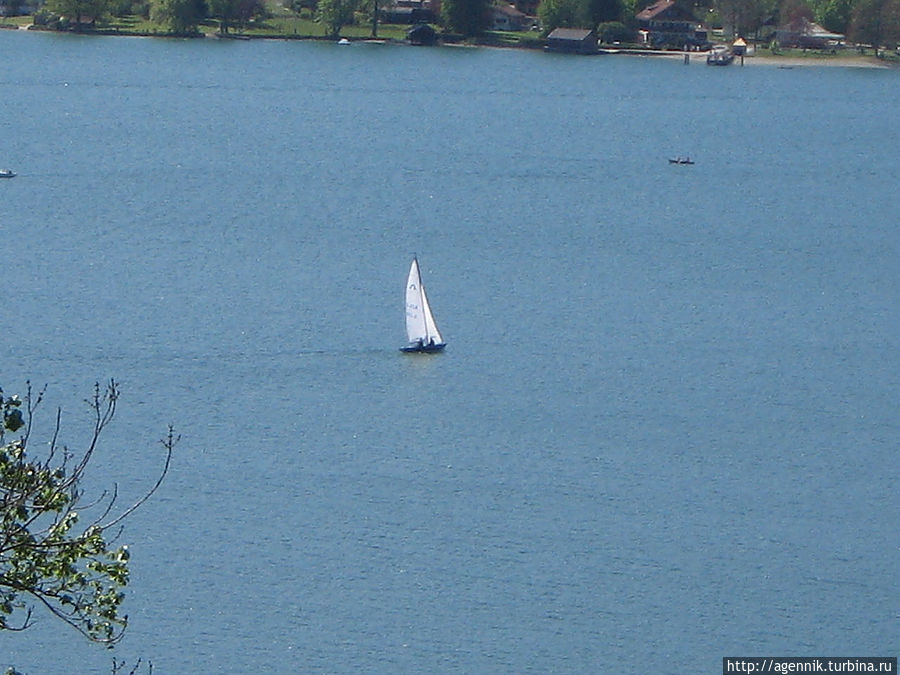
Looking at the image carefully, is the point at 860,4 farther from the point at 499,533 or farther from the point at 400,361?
the point at 499,533

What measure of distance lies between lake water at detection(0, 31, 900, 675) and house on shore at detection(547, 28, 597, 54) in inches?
1619

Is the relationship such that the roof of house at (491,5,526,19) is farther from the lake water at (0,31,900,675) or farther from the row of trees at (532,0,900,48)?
the lake water at (0,31,900,675)

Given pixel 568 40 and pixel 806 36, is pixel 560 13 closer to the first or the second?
pixel 568 40

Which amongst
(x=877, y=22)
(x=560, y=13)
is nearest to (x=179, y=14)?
(x=560, y=13)

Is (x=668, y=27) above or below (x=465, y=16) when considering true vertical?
below

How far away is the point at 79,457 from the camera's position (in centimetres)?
2494

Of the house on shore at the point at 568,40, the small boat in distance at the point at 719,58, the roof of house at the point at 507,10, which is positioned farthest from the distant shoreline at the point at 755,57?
the roof of house at the point at 507,10

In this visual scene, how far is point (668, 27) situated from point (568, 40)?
21.8 feet

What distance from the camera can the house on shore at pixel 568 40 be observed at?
335 feet

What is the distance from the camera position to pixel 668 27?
10475cm

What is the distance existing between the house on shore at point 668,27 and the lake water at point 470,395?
43726 mm

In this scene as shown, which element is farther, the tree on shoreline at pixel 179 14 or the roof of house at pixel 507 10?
the roof of house at pixel 507 10

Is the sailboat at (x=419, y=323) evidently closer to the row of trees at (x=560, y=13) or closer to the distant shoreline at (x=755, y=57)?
the row of trees at (x=560, y=13)

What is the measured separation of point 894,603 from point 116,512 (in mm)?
10410
